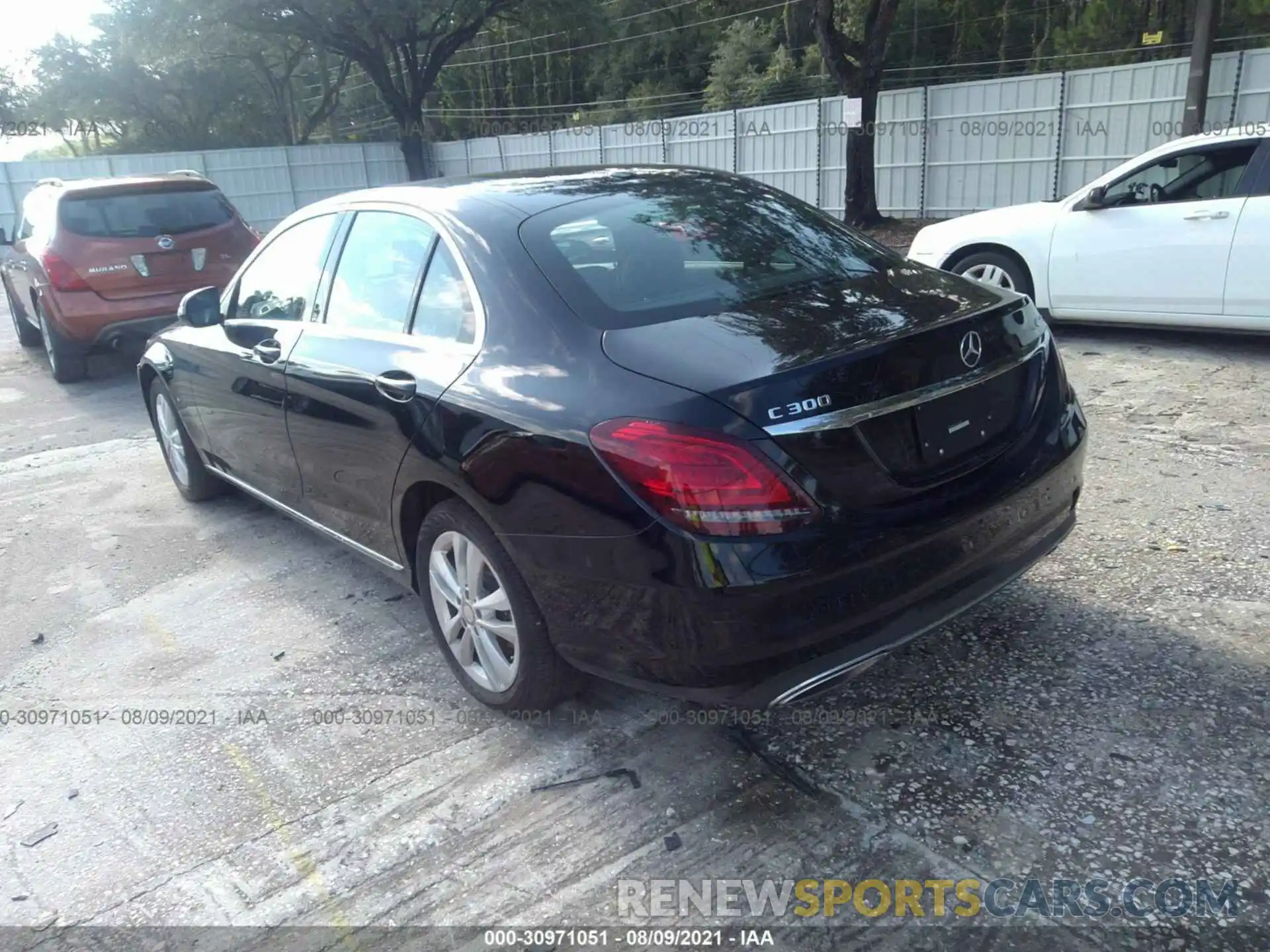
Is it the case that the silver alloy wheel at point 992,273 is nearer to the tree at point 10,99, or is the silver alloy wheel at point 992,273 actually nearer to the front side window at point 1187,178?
the front side window at point 1187,178

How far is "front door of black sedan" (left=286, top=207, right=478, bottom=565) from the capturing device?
3.17 m

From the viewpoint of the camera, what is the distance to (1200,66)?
13297 millimetres

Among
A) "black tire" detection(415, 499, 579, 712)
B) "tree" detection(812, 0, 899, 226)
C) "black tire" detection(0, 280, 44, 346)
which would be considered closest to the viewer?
"black tire" detection(415, 499, 579, 712)

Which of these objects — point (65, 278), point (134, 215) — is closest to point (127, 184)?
point (134, 215)

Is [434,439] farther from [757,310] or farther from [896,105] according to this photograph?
[896,105]

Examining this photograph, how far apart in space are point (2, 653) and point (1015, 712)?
3773 millimetres

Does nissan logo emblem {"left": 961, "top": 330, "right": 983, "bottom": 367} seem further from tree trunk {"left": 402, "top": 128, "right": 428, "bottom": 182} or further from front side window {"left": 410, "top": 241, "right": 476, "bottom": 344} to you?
tree trunk {"left": 402, "top": 128, "right": 428, "bottom": 182}

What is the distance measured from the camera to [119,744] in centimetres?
328

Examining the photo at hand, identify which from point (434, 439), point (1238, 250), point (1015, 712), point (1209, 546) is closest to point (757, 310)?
point (434, 439)

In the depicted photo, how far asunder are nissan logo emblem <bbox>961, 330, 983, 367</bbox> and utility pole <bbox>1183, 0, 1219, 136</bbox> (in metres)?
12.9

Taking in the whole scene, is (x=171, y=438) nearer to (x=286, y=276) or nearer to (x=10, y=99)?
(x=286, y=276)

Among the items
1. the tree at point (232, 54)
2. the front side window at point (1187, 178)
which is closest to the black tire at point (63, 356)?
the front side window at point (1187, 178)

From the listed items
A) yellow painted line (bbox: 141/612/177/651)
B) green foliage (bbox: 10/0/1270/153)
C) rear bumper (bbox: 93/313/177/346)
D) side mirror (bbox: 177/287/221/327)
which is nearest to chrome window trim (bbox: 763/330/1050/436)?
yellow painted line (bbox: 141/612/177/651)

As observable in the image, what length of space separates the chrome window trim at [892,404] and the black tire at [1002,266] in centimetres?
499
